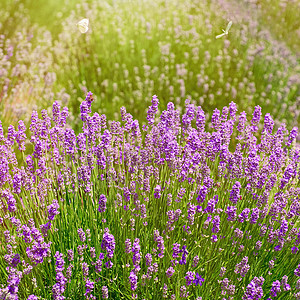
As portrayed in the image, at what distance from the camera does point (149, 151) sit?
2.90 metres

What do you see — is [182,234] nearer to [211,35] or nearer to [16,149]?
[16,149]

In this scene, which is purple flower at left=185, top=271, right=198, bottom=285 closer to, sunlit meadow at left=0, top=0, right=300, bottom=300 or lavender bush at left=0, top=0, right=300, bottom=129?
sunlit meadow at left=0, top=0, right=300, bottom=300

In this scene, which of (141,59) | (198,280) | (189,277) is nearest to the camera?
(189,277)

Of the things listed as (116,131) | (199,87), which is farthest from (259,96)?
(116,131)

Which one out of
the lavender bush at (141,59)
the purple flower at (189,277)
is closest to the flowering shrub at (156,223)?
the purple flower at (189,277)

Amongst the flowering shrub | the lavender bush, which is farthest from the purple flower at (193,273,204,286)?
the lavender bush

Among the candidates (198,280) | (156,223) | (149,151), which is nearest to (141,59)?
(149,151)

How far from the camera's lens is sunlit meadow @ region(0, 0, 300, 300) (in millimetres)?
2473

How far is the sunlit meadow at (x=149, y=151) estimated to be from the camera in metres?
2.47

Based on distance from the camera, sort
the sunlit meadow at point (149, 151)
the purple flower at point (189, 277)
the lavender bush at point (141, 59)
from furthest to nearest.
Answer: the lavender bush at point (141, 59) → the sunlit meadow at point (149, 151) → the purple flower at point (189, 277)

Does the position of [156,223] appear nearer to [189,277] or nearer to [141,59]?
[189,277]

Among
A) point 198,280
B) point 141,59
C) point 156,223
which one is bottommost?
point 198,280

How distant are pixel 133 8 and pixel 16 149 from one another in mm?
3793

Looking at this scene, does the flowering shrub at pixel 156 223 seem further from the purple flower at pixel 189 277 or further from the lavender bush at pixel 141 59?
the lavender bush at pixel 141 59
